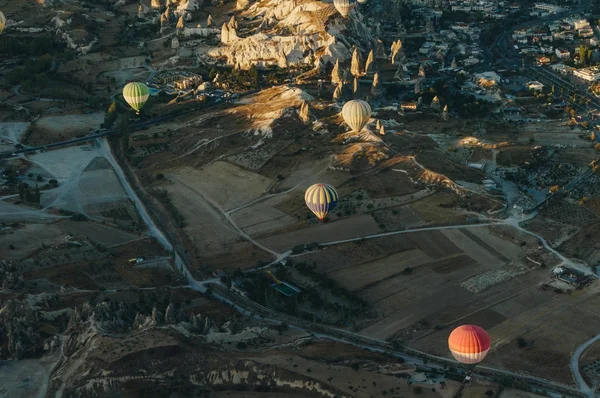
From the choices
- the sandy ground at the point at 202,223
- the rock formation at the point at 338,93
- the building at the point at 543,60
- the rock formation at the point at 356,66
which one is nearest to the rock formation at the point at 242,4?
the rock formation at the point at 356,66

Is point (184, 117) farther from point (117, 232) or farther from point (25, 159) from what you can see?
point (117, 232)

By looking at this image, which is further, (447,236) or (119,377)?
(447,236)

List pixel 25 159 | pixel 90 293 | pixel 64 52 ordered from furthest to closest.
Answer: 1. pixel 64 52
2. pixel 25 159
3. pixel 90 293

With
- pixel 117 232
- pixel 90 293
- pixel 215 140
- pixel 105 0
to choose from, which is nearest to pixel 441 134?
pixel 215 140

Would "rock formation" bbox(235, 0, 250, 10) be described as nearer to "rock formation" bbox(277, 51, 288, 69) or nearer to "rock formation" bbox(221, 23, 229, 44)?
"rock formation" bbox(221, 23, 229, 44)

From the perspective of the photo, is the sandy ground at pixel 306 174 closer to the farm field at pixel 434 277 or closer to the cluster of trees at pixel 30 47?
the farm field at pixel 434 277

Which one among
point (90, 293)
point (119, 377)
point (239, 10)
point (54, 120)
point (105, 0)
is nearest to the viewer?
point (119, 377)
